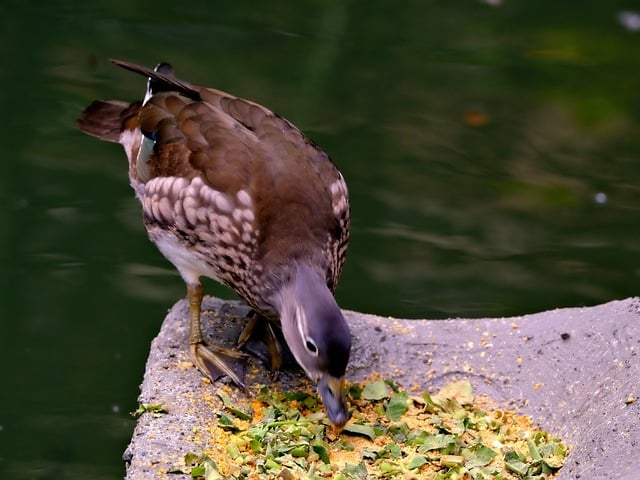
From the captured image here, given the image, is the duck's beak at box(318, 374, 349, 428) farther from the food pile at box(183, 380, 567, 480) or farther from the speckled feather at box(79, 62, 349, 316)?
the speckled feather at box(79, 62, 349, 316)

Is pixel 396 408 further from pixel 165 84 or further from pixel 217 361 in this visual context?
pixel 165 84

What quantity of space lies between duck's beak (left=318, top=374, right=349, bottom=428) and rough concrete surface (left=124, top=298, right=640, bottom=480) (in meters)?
0.34

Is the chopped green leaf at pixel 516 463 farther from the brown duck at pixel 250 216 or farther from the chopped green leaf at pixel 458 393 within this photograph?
the brown duck at pixel 250 216

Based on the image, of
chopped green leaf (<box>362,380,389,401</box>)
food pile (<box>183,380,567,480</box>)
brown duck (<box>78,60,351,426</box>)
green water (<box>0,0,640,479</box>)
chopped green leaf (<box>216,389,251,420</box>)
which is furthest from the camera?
green water (<box>0,0,640,479</box>)

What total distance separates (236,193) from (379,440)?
0.80 meters

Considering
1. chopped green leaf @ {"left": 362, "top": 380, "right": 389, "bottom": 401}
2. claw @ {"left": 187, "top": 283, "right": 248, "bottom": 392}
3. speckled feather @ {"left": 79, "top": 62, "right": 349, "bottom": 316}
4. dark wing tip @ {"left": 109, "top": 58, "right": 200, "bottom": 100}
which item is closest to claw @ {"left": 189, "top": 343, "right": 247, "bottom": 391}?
claw @ {"left": 187, "top": 283, "right": 248, "bottom": 392}

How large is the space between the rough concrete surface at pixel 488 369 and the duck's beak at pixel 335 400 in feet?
1.11

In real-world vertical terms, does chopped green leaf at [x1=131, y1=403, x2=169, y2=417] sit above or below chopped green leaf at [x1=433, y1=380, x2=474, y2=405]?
below

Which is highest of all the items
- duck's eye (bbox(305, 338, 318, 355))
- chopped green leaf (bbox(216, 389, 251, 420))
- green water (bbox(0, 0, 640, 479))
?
Result: duck's eye (bbox(305, 338, 318, 355))

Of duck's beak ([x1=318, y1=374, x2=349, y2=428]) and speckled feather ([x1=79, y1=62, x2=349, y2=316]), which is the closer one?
duck's beak ([x1=318, y1=374, x2=349, y2=428])

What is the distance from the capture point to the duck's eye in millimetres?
3061

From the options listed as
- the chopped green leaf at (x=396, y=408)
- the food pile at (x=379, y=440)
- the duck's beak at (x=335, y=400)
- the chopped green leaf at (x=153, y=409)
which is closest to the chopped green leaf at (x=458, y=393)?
the food pile at (x=379, y=440)

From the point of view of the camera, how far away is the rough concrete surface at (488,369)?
3.02 meters

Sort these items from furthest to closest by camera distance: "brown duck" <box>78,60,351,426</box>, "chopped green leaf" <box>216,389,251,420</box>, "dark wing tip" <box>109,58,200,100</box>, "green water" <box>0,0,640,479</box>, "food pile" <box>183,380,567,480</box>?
"green water" <box>0,0,640,479</box>, "dark wing tip" <box>109,58,200,100</box>, "chopped green leaf" <box>216,389,251,420</box>, "brown duck" <box>78,60,351,426</box>, "food pile" <box>183,380,567,480</box>
